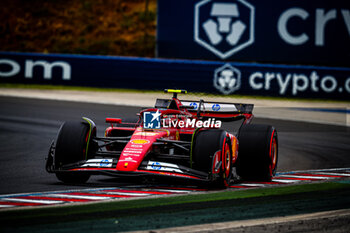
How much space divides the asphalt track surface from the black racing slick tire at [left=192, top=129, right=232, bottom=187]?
1251 mm

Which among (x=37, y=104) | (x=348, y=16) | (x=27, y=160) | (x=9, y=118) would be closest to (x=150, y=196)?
(x=27, y=160)

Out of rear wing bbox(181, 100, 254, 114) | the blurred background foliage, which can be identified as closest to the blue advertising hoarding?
the blurred background foliage

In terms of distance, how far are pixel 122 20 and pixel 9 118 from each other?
2335 centimetres

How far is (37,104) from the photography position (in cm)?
2080

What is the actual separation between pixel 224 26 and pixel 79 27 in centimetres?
1462

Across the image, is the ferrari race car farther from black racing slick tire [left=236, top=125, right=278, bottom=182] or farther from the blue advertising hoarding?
the blue advertising hoarding

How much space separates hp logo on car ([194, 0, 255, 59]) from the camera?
89.2 ft

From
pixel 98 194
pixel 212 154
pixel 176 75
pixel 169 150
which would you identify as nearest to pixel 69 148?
pixel 98 194

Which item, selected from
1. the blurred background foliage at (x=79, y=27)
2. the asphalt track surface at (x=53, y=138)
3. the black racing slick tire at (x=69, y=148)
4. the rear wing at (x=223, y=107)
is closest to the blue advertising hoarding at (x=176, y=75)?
the asphalt track surface at (x=53, y=138)

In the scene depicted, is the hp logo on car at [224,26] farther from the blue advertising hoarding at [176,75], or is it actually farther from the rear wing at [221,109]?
the rear wing at [221,109]

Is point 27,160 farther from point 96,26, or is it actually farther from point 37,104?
point 96,26

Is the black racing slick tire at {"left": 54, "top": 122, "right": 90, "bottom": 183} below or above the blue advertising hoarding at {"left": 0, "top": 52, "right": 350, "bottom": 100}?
below

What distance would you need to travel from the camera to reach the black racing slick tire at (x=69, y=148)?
8656 mm

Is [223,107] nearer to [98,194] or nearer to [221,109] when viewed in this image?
[221,109]
